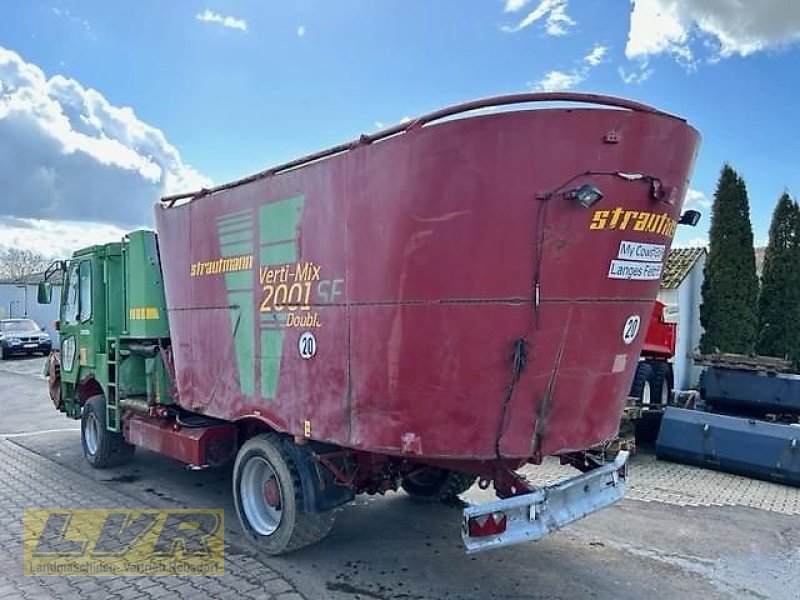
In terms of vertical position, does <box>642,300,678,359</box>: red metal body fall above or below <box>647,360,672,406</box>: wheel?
above

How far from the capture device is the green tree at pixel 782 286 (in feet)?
59.7

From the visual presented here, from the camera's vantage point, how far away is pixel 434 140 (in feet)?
12.9

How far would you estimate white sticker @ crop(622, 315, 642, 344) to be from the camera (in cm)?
436

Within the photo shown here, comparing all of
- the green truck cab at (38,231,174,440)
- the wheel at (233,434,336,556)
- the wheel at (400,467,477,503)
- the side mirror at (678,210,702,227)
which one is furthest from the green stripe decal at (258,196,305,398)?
the side mirror at (678,210,702,227)

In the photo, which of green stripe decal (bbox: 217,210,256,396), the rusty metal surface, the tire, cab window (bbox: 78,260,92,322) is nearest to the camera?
green stripe decal (bbox: 217,210,256,396)

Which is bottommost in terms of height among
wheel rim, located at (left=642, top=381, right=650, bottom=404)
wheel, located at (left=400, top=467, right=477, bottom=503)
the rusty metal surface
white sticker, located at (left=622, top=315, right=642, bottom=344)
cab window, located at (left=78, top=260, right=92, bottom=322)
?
wheel, located at (left=400, top=467, right=477, bottom=503)

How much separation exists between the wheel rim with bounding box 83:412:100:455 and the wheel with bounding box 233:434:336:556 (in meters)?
3.59

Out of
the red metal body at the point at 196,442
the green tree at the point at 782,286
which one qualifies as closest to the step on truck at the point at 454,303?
the red metal body at the point at 196,442

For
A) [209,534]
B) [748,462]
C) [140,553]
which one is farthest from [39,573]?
[748,462]

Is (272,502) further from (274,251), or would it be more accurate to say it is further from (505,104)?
(505,104)

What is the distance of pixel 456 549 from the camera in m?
5.45

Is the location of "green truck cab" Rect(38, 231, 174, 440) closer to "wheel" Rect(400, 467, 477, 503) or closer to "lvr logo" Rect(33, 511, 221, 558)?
"lvr logo" Rect(33, 511, 221, 558)

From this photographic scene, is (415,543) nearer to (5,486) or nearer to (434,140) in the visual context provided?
(434,140)

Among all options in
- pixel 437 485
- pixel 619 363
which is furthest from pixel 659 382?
pixel 619 363
